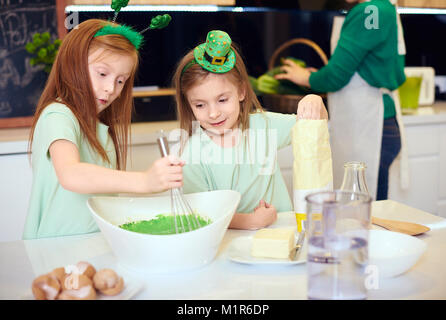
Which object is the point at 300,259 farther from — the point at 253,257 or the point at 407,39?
the point at 407,39

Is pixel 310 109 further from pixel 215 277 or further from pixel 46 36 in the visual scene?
pixel 46 36

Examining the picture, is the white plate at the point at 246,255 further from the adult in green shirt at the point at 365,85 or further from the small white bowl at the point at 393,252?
the adult in green shirt at the point at 365,85

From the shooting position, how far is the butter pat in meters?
0.85

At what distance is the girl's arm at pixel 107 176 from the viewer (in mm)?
823

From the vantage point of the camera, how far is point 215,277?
0.81 m

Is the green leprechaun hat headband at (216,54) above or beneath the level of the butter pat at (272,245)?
above

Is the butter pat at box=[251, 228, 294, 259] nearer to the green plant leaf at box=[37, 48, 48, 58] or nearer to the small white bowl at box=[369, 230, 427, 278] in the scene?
the small white bowl at box=[369, 230, 427, 278]

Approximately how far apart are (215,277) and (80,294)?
0.70 feet

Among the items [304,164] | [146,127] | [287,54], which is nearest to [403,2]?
[287,54]

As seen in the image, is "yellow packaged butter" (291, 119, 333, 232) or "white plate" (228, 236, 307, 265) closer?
"white plate" (228, 236, 307, 265)

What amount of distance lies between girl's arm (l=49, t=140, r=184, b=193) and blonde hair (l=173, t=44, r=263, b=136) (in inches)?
14.8

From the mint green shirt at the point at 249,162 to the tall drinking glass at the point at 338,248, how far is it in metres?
0.62

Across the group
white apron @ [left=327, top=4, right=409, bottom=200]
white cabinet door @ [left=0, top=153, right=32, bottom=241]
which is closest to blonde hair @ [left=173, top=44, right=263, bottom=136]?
white apron @ [left=327, top=4, right=409, bottom=200]

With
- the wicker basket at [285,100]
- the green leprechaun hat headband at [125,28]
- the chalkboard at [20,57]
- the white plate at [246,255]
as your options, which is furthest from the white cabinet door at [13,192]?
the white plate at [246,255]
